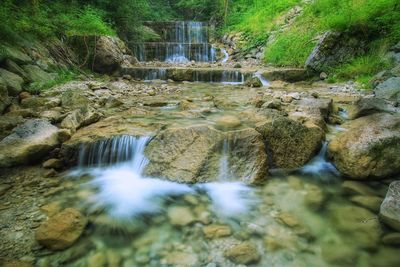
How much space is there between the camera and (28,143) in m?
3.40

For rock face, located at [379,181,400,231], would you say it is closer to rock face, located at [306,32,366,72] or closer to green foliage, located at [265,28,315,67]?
rock face, located at [306,32,366,72]

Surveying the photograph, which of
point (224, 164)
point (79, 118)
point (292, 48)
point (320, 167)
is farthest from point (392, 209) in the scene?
point (292, 48)

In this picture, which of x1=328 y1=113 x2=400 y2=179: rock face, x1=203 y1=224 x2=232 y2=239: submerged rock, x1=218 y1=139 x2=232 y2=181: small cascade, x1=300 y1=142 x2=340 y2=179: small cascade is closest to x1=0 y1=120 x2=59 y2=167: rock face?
x1=218 y1=139 x2=232 y2=181: small cascade

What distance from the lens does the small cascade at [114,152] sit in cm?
365

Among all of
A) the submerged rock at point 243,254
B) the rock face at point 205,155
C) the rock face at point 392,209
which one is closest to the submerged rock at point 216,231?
the submerged rock at point 243,254

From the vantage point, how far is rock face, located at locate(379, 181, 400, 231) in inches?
88.1

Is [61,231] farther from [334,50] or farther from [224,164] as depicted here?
[334,50]

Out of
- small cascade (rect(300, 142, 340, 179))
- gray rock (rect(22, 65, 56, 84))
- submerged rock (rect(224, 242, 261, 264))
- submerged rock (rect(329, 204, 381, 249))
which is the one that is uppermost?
gray rock (rect(22, 65, 56, 84))

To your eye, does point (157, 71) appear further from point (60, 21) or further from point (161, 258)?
point (161, 258)

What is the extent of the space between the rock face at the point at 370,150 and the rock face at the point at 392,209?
0.73 meters

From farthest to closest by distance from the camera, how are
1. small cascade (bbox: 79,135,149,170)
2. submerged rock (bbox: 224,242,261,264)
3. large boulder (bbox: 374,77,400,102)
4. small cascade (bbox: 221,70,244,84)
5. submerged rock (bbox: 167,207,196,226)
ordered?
small cascade (bbox: 221,70,244,84) → large boulder (bbox: 374,77,400,102) → small cascade (bbox: 79,135,149,170) → submerged rock (bbox: 167,207,196,226) → submerged rock (bbox: 224,242,261,264)

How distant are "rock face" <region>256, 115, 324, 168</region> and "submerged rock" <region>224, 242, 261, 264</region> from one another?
1.48m

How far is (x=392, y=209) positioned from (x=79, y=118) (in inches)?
160

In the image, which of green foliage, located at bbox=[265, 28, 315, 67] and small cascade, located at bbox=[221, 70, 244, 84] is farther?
green foliage, located at bbox=[265, 28, 315, 67]
